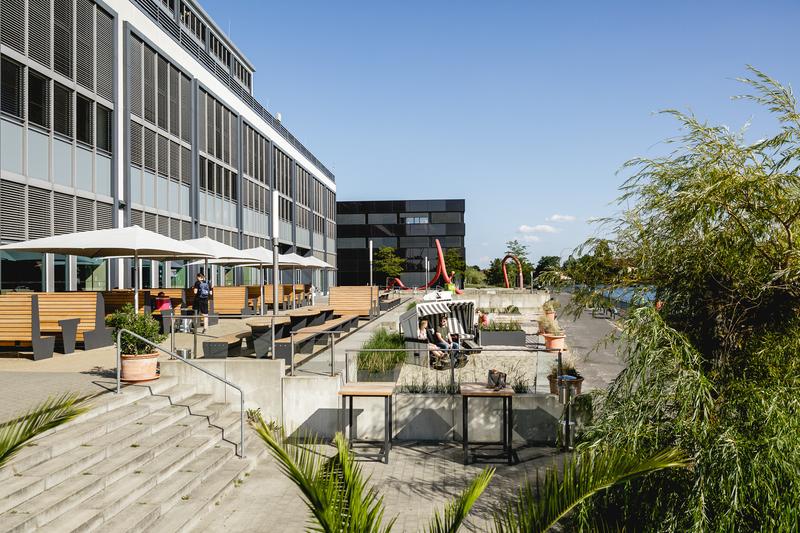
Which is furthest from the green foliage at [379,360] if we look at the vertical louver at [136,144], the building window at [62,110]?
the vertical louver at [136,144]

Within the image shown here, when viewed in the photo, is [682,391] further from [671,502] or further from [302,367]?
[302,367]

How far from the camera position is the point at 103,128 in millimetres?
20344

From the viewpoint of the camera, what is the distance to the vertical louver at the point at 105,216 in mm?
19750

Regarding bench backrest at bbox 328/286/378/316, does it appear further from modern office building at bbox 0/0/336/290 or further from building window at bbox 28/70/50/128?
building window at bbox 28/70/50/128

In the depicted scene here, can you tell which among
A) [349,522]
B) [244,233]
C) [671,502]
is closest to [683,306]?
[671,502]

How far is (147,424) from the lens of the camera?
26.1 feet

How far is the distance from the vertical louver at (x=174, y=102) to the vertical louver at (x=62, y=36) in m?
7.18

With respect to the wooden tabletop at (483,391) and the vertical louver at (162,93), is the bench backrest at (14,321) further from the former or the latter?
the vertical louver at (162,93)

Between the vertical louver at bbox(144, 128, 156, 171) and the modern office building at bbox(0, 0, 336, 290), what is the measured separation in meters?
0.05

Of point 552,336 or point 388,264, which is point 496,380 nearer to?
point 552,336

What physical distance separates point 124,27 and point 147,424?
18922 millimetres

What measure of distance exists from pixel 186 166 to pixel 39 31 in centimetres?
1041

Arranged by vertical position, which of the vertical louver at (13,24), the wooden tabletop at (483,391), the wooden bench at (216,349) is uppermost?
the vertical louver at (13,24)

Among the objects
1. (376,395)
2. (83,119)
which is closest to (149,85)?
(83,119)
